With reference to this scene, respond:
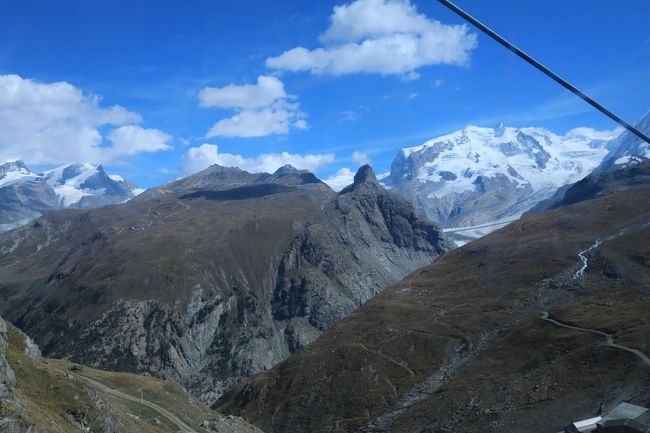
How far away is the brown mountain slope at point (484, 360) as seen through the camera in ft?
323

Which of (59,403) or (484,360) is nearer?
(59,403)

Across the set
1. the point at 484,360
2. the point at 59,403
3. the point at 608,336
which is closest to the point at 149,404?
the point at 59,403

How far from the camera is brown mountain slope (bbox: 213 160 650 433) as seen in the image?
3878 inches

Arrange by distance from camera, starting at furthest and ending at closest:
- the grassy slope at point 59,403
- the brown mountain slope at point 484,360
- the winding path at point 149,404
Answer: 1. the brown mountain slope at point 484,360
2. the winding path at point 149,404
3. the grassy slope at point 59,403

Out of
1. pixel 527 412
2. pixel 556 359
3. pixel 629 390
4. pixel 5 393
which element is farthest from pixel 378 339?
pixel 5 393

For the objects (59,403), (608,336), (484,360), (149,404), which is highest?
(59,403)

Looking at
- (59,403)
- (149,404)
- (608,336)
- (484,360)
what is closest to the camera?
(59,403)

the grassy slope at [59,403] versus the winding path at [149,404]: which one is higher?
the grassy slope at [59,403]

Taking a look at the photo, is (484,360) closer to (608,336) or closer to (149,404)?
(608,336)

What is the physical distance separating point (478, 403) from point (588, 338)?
30.1 m

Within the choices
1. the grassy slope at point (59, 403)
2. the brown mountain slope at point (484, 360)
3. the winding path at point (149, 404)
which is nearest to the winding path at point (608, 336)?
the brown mountain slope at point (484, 360)

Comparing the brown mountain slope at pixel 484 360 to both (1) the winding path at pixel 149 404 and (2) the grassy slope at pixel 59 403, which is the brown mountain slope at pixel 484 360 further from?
(2) the grassy slope at pixel 59 403

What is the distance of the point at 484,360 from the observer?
13262 centimetres

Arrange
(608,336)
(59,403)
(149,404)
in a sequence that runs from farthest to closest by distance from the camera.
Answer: (608,336)
(149,404)
(59,403)
